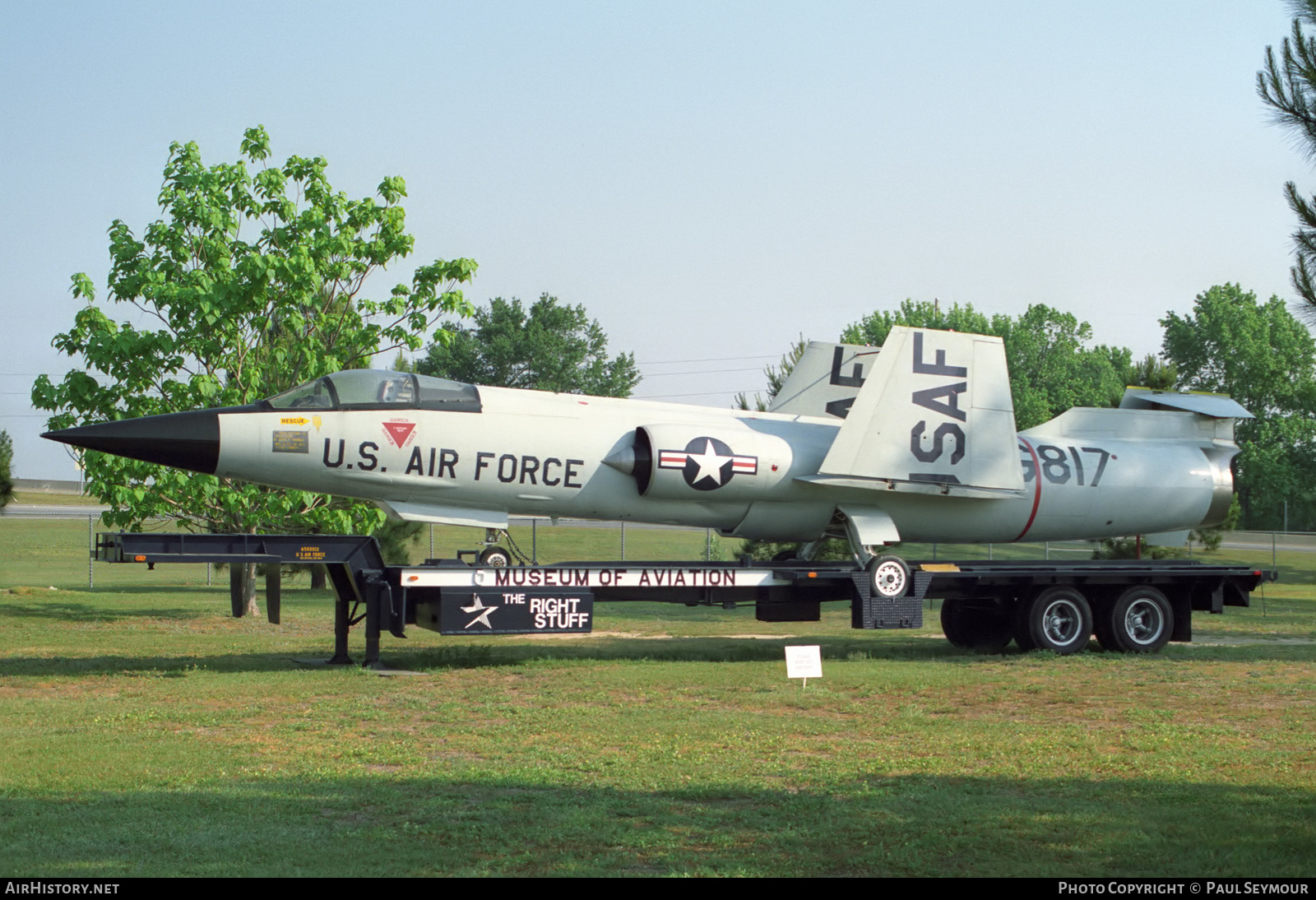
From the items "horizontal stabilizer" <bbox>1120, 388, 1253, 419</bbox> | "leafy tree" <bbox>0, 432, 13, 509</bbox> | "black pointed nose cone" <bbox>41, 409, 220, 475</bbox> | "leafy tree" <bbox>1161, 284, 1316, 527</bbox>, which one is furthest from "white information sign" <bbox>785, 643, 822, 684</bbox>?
"leafy tree" <bbox>1161, 284, 1316, 527</bbox>

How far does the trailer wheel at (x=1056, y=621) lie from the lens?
15961 millimetres

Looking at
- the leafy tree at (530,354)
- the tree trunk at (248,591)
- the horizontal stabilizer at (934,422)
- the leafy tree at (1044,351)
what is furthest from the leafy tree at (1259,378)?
the tree trunk at (248,591)

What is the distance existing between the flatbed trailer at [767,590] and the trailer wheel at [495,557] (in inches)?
11.5

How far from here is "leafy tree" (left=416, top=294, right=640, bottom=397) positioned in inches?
2840

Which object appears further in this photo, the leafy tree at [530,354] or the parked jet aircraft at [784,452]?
the leafy tree at [530,354]

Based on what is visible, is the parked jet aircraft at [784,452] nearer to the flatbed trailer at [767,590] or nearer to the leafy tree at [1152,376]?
the flatbed trailer at [767,590]

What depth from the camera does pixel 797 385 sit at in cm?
A: 1716

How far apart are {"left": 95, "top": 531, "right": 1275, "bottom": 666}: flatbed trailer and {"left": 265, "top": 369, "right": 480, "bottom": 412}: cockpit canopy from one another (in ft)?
5.00

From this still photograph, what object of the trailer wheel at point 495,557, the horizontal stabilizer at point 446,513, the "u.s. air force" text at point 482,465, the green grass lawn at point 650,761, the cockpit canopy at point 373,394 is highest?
the cockpit canopy at point 373,394

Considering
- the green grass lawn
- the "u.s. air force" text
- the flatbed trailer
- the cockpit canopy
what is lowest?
the green grass lawn

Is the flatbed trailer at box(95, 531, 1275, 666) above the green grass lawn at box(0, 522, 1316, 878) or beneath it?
above

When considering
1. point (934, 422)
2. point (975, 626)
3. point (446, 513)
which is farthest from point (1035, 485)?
point (446, 513)

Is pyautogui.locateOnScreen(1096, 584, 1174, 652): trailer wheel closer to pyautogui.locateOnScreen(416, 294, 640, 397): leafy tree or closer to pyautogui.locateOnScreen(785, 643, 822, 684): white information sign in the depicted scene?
pyautogui.locateOnScreen(785, 643, 822, 684): white information sign

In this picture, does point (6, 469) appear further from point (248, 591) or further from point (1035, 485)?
point (1035, 485)
